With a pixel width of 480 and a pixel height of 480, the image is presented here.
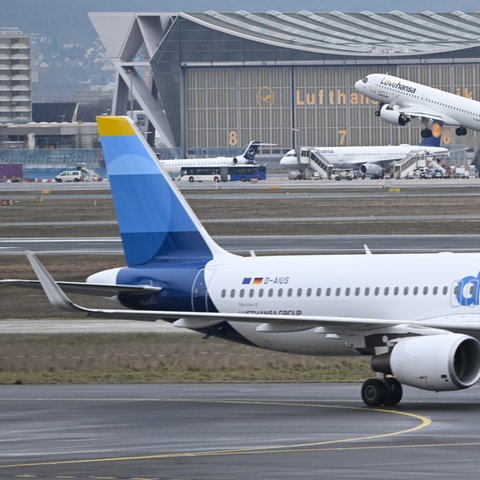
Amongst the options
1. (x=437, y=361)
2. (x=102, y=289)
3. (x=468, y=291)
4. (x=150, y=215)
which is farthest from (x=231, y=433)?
(x=150, y=215)

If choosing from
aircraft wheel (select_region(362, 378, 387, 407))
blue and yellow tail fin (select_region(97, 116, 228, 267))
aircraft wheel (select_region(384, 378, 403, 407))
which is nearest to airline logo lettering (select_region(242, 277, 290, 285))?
blue and yellow tail fin (select_region(97, 116, 228, 267))

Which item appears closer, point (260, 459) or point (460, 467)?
point (460, 467)

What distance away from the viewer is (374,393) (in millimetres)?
33281

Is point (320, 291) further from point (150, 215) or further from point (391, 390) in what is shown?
point (150, 215)

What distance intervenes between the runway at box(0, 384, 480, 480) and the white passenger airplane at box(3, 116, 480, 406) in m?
1.24

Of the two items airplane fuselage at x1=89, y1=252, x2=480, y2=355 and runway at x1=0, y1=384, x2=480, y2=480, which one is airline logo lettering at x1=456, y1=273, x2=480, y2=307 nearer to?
airplane fuselage at x1=89, y1=252, x2=480, y2=355

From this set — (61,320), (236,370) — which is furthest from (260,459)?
(61,320)

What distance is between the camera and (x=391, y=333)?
33.7 meters

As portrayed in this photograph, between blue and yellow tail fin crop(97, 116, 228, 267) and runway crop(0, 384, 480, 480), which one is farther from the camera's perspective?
blue and yellow tail fin crop(97, 116, 228, 267)

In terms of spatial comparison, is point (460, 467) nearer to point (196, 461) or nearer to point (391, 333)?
point (196, 461)

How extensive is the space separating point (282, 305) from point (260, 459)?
11.9m

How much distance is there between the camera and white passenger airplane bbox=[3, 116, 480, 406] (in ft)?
107

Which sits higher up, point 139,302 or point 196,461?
point 139,302

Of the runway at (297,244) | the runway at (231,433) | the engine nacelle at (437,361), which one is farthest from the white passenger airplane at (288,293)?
the runway at (297,244)
